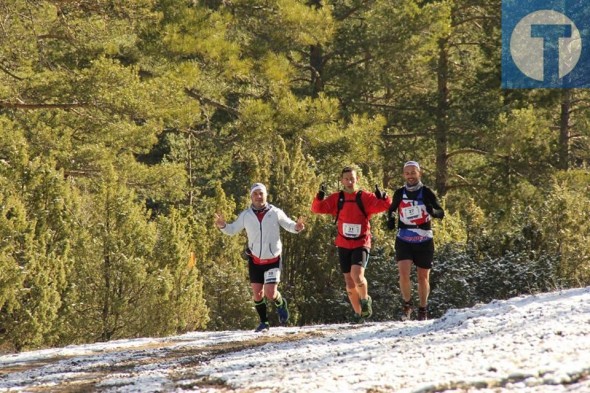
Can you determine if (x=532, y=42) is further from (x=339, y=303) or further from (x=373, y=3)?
(x=339, y=303)

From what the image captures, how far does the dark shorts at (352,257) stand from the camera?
12.4 metres

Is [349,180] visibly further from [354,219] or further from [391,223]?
[391,223]

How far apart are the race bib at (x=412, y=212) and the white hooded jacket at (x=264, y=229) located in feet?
4.30

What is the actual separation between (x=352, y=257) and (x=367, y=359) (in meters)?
4.01

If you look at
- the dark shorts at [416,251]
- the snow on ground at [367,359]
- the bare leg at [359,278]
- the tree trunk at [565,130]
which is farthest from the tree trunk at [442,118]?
the snow on ground at [367,359]

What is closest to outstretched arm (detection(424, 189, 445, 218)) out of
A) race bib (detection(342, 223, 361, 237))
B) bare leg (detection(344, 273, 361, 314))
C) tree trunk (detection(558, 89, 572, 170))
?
race bib (detection(342, 223, 361, 237))

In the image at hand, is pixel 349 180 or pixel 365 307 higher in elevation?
pixel 349 180

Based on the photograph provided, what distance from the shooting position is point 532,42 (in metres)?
34.7

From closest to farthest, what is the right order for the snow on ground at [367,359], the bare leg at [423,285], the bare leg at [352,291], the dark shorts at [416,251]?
1. the snow on ground at [367,359]
2. the dark shorts at [416,251]
3. the bare leg at [423,285]
4. the bare leg at [352,291]

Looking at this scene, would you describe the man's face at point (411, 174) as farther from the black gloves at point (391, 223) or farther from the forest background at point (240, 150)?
the forest background at point (240, 150)

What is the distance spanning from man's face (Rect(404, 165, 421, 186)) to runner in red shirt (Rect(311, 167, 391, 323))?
366 millimetres

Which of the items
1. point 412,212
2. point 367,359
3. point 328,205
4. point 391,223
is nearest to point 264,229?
point 328,205

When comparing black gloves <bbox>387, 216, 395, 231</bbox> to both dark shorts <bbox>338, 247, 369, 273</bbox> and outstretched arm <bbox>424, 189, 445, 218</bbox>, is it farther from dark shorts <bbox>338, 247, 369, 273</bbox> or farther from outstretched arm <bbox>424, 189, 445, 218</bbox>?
outstretched arm <bbox>424, 189, 445, 218</bbox>

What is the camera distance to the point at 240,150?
3111cm
